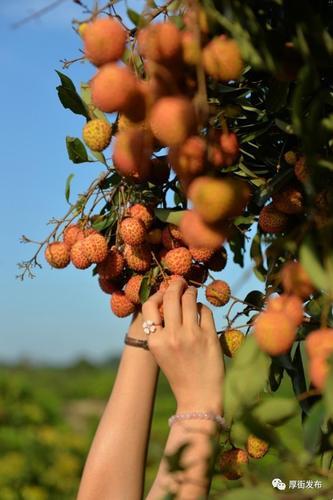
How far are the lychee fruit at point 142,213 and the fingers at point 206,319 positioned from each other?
0.10m

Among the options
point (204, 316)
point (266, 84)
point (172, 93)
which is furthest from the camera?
point (204, 316)

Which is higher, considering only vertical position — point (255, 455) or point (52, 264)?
→ point (52, 264)

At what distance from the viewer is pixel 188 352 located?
2.52 feet

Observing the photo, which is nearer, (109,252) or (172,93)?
(172,93)

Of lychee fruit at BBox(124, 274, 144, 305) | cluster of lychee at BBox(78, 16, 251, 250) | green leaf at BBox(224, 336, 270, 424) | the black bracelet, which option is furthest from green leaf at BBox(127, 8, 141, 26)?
the black bracelet

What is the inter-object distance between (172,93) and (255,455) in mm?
414

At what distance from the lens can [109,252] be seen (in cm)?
81

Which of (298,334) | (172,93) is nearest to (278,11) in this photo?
(172,93)

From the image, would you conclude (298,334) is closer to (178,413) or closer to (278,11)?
(178,413)

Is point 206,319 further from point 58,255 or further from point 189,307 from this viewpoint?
point 58,255

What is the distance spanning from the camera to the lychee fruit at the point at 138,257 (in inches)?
31.2

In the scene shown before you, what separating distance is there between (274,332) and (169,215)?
27cm

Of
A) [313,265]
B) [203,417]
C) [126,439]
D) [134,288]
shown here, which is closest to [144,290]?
[134,288]

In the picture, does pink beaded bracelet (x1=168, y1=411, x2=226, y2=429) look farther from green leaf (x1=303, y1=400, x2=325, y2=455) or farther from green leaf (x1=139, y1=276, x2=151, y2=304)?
green leaf (x1=303, y1=400, x2=325, y2=455)
